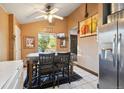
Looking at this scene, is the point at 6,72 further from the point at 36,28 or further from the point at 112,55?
the point at 36,28

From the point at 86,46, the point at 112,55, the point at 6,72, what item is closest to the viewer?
the point at 6,72

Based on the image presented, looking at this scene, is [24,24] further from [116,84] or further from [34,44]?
[116,84]

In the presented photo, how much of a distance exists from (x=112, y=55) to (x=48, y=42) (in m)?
7.12

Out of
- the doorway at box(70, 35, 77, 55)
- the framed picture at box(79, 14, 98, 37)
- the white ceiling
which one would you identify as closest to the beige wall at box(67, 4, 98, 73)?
the framed picture at box(79, 14, 98, 37)

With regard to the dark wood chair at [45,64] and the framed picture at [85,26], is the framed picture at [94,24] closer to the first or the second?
the framed picture at [85,26]

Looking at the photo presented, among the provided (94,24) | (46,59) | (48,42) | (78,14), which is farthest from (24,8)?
(48,42)

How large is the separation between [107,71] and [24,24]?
694 cm

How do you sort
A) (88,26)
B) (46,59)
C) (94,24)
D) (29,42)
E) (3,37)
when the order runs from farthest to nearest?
(29,42)
(88,26)
(94,24)
(3,37)
(46,59)

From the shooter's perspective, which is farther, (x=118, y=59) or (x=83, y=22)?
(x=83, y=22)

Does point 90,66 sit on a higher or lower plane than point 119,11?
lower

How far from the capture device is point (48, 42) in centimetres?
968
